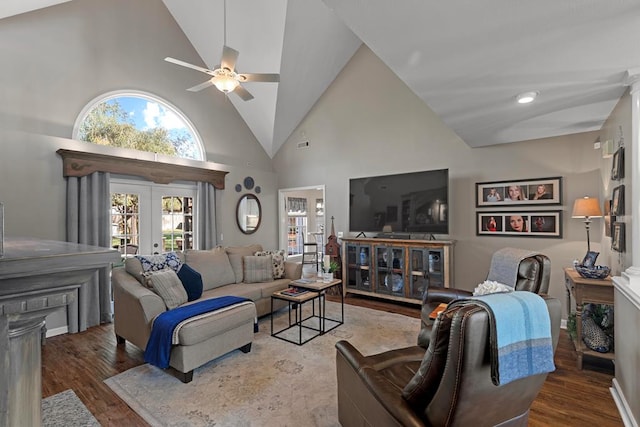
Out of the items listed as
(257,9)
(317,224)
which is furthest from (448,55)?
(317,224)

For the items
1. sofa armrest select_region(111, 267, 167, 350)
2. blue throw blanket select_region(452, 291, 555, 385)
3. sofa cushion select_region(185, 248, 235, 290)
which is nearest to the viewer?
blue throw blanket select_region(452, 291, 555, 385)

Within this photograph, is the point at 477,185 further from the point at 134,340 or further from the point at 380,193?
the point at 134,340

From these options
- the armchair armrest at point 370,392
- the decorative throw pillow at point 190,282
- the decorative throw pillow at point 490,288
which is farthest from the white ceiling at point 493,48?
the decorative throw pillow at point 190,282

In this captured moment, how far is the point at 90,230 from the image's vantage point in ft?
12.9

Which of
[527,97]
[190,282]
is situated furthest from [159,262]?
[527,97]

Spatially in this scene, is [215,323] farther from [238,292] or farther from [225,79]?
[225,79]

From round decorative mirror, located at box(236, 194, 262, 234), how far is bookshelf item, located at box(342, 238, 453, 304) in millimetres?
2118

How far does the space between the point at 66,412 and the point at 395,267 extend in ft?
12.9

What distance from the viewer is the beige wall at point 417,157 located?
3.67 m

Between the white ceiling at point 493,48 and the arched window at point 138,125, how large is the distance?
4.03ft

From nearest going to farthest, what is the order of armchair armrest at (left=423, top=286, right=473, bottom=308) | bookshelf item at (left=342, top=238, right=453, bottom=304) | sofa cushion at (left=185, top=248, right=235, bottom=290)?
armchair armrest at (left=423, top=286, right=473, bottom=308) → sofa cushion at (left=185, top=248, right=235, bottom=290) → bookshelf item at (left=342, top=238, right=453, bottom=304)

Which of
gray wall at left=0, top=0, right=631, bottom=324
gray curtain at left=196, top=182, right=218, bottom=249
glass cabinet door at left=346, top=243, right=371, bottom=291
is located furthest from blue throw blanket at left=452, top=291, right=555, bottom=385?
gray curtain at left=196, top=182, right=218, bottom=249

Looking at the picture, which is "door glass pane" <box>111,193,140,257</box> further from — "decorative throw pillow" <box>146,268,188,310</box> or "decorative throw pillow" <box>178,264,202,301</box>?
"decorative throw pillow" <box>146,268,188,310</box>

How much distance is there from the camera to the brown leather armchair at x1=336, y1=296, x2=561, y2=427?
1.12m
